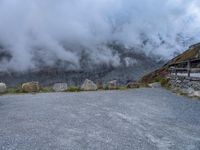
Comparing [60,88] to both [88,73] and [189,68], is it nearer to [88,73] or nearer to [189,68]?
[189,68]

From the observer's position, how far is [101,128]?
7.84 metres

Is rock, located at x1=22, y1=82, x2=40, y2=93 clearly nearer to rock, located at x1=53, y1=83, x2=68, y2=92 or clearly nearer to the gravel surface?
rock, located at x1=53, y1=83, x2=68, y2=92

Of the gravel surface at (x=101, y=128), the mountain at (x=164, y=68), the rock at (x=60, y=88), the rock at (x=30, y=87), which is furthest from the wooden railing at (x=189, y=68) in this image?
the rock at (x=30, y=87)

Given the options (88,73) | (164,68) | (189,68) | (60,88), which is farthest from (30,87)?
(88,73)

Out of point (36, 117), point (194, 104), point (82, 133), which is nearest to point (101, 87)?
point (194, 104)

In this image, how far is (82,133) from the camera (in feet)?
24.0

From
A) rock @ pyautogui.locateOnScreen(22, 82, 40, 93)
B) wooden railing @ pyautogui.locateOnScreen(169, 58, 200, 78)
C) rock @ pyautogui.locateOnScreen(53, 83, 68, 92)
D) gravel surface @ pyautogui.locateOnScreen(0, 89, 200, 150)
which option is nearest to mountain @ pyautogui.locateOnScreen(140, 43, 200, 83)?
wooden railing @ pyautogui.locateOnScreen(169, 58, 200, 78)

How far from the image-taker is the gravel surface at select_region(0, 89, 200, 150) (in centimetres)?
636

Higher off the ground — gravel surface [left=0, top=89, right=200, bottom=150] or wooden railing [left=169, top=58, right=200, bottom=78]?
wooden railing [left=169, top=58, right=200, bottom=78]

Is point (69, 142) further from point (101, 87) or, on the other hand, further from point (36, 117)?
point (101, 87)

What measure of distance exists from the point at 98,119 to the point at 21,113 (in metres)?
3.41

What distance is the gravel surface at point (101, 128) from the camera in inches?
250

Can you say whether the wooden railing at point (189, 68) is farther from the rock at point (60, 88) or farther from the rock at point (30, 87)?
the rock at point (30, 87)

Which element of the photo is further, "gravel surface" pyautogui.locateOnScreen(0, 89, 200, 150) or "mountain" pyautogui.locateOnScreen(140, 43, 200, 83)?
"mountain" pyautogui.locateOnScreen(140, 43, 200, 83)
